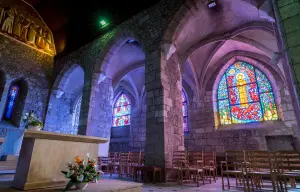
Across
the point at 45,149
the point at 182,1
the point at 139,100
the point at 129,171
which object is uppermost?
the point at 182,1

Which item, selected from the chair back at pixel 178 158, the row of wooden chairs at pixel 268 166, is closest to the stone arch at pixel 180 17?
the chair back at pixel 178 158

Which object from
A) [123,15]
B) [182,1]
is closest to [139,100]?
[123,15]

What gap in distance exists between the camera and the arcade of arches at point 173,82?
5.28 metres

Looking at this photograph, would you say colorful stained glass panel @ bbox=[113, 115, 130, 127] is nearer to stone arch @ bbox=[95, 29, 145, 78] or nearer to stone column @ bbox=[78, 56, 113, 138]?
stone column @ bbox=[78, 56, 113, 138]

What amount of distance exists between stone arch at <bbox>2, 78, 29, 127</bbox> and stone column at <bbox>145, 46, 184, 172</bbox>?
6.44m

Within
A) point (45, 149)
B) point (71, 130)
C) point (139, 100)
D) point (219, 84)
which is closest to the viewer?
point (45, 149)

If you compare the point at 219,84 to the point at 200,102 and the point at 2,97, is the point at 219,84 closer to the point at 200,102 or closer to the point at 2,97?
the point at 200,102

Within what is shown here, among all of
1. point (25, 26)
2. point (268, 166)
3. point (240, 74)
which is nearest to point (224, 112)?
point (240, 74)

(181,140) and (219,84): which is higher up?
(219,84)

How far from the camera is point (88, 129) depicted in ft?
21.1

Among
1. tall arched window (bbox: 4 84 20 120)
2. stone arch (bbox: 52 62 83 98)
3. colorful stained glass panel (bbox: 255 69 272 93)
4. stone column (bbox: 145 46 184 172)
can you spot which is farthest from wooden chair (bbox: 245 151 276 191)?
tall arched window (bbox: 4 84 20 120)

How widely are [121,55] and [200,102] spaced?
440 cm

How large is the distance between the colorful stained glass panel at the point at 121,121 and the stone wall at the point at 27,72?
3.98 m

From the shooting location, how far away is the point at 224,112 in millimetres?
8055
